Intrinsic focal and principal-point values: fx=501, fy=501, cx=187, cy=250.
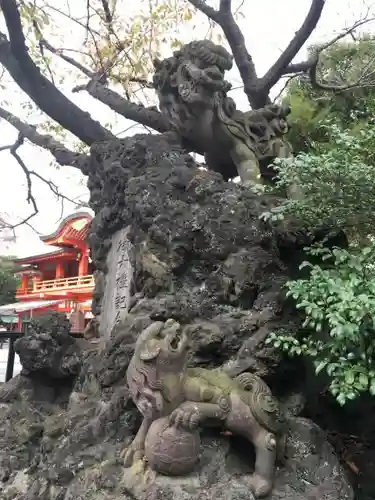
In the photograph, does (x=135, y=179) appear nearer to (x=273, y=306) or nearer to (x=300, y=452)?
(x=273, y=306)

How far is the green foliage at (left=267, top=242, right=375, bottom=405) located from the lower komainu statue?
387 millimetres

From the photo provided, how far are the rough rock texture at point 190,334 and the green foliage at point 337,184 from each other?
1.51 ft

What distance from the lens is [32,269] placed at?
822 inches

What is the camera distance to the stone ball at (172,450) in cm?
241

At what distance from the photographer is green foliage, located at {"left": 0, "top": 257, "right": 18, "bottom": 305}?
2025 centimetres

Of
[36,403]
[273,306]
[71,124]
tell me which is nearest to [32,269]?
[71,124]

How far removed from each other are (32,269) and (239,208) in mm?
18613

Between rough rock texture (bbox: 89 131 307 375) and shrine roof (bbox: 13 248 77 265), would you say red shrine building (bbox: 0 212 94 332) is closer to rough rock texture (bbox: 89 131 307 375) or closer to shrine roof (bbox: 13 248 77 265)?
shrine roof (bbox: 13 248 77 265)

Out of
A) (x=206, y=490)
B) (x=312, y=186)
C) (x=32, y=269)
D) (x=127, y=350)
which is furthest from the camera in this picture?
(x=32, y=269)

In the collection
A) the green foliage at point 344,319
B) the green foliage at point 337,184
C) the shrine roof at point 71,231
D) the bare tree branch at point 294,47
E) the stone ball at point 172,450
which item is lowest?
the stone ball at point 172,450

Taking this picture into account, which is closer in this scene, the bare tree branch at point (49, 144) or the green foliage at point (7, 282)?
the bare tree branch at point (49, 144)

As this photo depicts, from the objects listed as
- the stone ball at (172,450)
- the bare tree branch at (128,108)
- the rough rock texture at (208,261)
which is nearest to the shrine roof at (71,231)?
the bare tree branch at (128,108)

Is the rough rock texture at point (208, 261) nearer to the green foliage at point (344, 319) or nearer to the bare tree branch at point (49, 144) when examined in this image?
the green foliage at point (344, 319)

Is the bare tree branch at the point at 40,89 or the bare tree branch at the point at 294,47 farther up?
the bare tree branch at the point at 294,47
